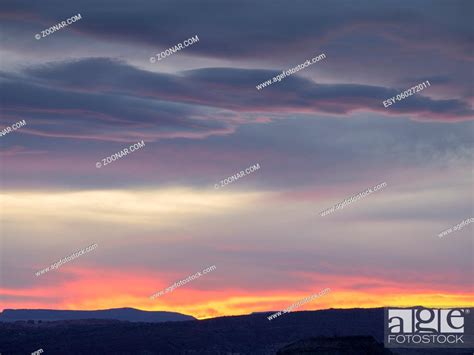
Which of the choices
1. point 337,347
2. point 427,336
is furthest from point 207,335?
point 337,347

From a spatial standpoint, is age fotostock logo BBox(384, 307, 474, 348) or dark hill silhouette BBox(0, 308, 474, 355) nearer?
age fotostock logo BBox(384, 307, 474, 348)

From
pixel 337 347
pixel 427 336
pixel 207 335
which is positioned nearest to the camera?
pixel 337 347

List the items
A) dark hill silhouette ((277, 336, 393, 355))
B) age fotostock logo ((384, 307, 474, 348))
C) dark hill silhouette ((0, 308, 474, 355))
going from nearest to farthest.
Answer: dark hill silhouette ((277, 336, 393, 355))
age fotostock logo ((384, 307, 474, 348))
dark hill silhouette ((0, 308, 474, 355))

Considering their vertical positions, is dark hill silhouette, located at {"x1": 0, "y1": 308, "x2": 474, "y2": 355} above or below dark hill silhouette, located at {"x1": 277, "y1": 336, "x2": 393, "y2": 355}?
above

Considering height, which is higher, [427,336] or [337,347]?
[427,336]

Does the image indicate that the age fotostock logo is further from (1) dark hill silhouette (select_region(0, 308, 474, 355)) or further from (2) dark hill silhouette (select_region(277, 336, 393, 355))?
(2) dark hill silhouette (select_region(277, 336, 393, 355))

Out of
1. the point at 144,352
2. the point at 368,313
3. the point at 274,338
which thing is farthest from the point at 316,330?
the point at 144,352

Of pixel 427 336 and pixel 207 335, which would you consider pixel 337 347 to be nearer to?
pixel 427 336

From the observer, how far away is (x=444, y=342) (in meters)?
161

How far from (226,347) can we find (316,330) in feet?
59.2

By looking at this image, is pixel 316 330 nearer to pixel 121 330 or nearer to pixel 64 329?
pixel 121 330

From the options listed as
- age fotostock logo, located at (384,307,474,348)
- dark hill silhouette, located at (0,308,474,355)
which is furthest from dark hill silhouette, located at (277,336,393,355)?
dark hill silhouette, located at (0,308,474,355)

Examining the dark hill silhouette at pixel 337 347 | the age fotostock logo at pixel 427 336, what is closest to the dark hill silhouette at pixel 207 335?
the age fotostock logo at pixel 427 336

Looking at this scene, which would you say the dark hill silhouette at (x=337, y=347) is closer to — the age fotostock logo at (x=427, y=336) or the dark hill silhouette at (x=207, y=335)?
the age fotostock logo at (x=427, y=336)
